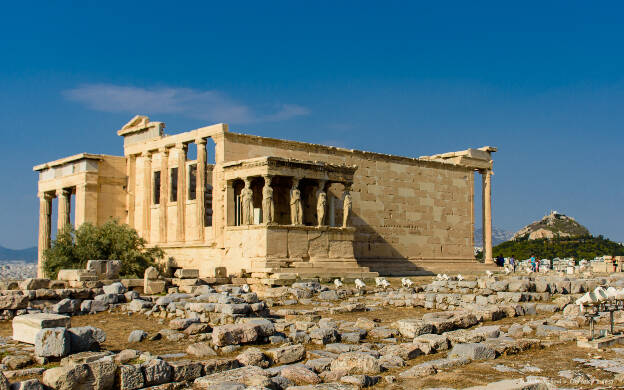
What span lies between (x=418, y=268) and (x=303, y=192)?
22.8 feet

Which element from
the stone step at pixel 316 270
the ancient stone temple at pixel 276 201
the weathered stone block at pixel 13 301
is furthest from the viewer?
the ancient stone temple at pixel 276 201

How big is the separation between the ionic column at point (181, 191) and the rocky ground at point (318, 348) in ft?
34.0

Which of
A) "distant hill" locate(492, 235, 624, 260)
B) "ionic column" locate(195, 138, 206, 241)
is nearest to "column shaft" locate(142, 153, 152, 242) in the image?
"ionic column" locate(195, 138, 206, 241)

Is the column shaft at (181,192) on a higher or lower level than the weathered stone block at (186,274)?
higher

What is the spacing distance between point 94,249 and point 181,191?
4.37 m

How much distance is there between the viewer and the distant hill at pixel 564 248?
59.5 m

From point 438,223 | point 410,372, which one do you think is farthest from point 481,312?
point 438,223

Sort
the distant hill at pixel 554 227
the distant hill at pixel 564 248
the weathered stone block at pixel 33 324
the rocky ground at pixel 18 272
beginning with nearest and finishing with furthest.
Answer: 1. the weathered stone block at pixel 33 324
2. the rocky ground at pixel 18 272
3. the distant hill at pixel 564 248
4. the distant hill at pixel 554 227

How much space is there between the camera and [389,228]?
28500 mm

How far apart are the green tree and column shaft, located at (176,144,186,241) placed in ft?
7.18

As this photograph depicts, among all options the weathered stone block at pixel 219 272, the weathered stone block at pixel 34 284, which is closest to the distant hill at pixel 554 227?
the weathered stone block at pixel 219 272

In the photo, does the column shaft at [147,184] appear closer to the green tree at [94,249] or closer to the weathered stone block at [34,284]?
the green tree at [94,249]

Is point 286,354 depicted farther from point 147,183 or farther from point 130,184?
point 130,184

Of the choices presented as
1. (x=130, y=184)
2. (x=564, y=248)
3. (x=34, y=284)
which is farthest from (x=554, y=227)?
(x=34, y=284)
